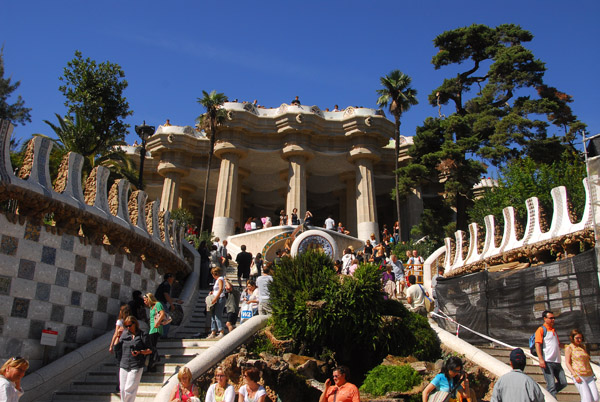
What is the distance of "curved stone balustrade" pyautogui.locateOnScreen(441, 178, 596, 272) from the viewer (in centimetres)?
1336

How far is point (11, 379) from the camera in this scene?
6062 millimetres

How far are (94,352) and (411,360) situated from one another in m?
5.93

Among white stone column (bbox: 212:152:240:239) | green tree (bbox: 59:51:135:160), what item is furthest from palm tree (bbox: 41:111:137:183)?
white stone column (bbox: 212:152:240:239)

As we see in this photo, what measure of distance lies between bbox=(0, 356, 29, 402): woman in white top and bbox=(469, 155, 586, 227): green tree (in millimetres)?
20850

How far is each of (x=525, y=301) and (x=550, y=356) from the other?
3.30 metres

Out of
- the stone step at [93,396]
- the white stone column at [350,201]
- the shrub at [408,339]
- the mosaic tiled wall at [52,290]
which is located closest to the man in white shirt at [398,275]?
the shrub at [408,339]

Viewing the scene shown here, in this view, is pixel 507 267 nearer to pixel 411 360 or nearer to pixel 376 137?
pixel 411 360

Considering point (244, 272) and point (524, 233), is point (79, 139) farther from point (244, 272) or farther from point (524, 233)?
point (524, 233)

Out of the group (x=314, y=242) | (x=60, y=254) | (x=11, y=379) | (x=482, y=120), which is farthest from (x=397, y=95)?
(x=11, y=379)

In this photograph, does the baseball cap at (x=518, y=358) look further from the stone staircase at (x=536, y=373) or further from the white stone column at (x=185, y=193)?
the white stone column at (x=185, y=193)

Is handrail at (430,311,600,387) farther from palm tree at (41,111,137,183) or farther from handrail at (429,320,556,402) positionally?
palm tree at (41,111,137,183)

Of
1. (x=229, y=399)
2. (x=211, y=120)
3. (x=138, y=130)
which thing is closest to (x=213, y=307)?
(x=229, y=399)

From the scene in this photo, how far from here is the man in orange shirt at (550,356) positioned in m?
8.81

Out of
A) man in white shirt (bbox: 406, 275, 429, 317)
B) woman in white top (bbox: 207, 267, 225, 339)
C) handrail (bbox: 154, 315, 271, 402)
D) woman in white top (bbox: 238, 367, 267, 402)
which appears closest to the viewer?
woman in white top (bbox: 238, 367, 267, 402)
